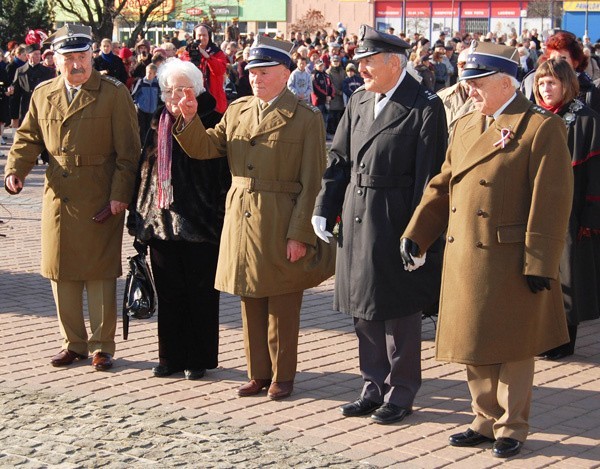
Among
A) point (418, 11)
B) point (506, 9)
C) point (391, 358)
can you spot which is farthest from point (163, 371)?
point (418, 11)

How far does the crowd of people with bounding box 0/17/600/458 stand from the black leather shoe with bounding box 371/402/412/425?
0.01 meters

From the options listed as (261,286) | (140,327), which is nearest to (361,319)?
(261,286)

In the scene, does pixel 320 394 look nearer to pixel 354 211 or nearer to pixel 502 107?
pixel 354 211

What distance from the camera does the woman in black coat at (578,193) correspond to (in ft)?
23.3

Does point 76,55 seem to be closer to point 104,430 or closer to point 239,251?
point 239,251

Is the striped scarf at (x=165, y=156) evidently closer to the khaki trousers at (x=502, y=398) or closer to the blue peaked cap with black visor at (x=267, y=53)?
the blue peaked cap with black visor at (x=267, y=53)

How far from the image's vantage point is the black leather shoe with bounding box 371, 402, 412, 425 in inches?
231

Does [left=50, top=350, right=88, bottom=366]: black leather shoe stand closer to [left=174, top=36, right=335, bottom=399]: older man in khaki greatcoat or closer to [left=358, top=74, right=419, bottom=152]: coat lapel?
[left=174, top=36, right=335, bottom=399]: older man in khaki greatcoat

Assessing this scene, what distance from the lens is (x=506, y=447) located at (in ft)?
17.4

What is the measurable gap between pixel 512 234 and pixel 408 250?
0.53 meters

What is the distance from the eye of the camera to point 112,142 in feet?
22.9

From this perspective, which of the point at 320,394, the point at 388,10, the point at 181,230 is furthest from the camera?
the point at 388,10

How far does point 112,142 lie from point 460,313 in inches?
104

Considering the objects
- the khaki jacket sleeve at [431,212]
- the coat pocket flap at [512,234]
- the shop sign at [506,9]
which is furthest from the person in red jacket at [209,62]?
the shop sign at [506,9]
